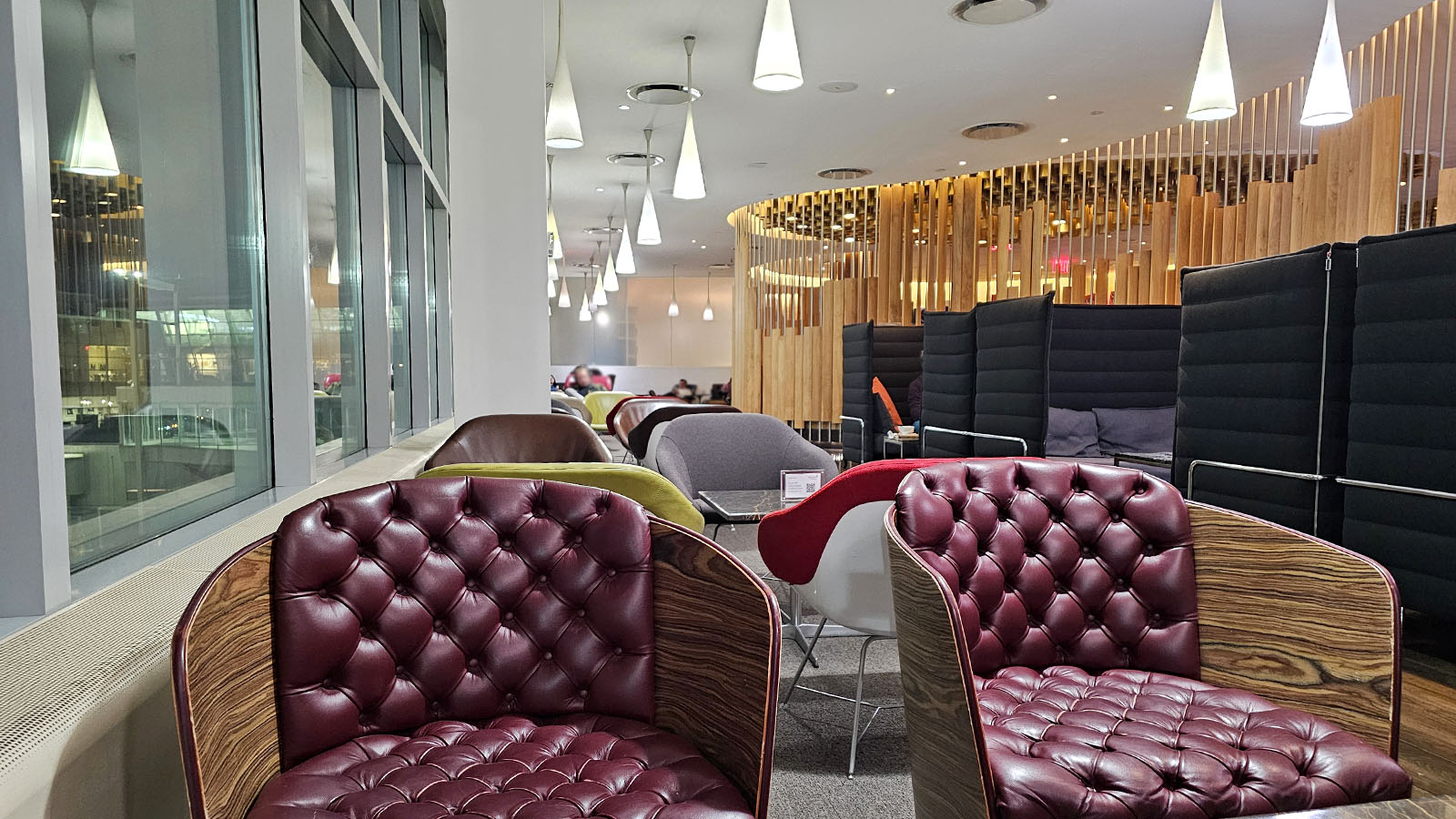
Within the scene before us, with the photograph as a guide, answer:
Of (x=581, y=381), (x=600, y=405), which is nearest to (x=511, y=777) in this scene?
(x=600, y=405)

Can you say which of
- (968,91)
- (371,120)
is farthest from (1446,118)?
(371,120)

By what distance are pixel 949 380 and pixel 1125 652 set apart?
13.8 feet

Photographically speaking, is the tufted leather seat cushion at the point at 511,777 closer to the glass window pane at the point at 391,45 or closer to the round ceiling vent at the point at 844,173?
the glass window pane at the point at 391,45

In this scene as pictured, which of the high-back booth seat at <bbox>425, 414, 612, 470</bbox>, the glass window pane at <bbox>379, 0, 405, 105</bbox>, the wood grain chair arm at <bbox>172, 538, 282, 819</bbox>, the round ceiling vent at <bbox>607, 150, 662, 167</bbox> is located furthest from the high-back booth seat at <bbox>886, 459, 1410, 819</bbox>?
the round ceiling vent at <bbox>607, 150, 662, 167</bbox>

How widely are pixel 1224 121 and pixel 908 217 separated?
3.84m

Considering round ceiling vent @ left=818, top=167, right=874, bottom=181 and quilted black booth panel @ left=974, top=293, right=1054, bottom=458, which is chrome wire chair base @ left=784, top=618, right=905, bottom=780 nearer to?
quilted black booth panel @ left=974, top=293, right=1054, bottom=458

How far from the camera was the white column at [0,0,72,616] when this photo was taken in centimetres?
114

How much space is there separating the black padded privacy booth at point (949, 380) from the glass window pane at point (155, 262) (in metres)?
4.48

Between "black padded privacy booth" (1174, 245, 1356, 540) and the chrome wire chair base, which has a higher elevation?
"black padded privacy booth" (1174, 245, 1356, 540)

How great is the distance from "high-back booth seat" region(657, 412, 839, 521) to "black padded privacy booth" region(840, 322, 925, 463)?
137 inches

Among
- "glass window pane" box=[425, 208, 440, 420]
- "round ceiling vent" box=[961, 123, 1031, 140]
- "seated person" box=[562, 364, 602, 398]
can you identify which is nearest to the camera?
"glass window pane" box=[425, 208, 440, 420]

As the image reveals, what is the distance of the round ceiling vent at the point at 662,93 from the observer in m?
6.86

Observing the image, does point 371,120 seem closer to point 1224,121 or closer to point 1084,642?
point 1084,642

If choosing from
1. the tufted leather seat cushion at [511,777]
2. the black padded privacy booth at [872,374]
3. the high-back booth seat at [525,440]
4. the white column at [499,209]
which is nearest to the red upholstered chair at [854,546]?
the tufted leather seat cushion at [511,777]
